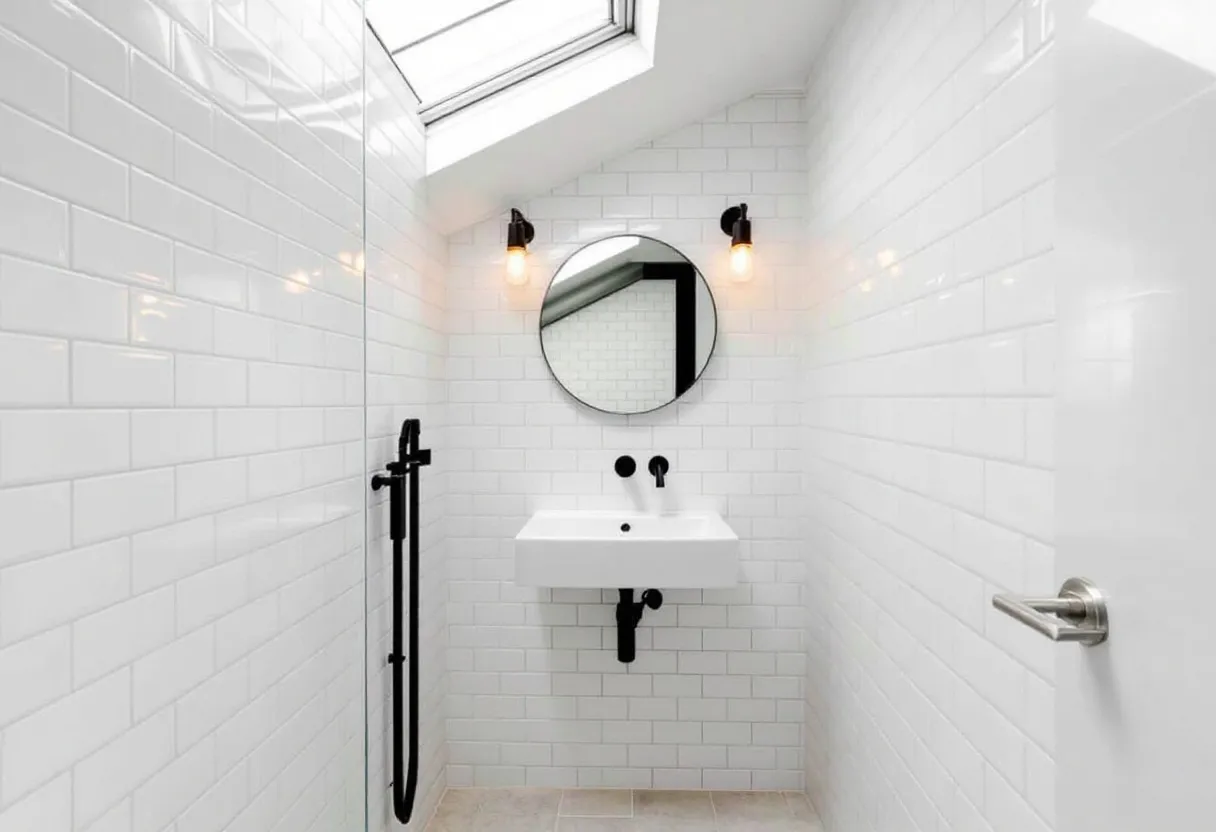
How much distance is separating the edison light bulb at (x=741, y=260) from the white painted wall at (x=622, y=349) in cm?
24

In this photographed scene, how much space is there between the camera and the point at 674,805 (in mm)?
2572

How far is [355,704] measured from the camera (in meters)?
1.83

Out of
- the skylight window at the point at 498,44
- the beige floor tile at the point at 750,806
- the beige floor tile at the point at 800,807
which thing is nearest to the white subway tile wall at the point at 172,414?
the skylight window at the point at 498,44

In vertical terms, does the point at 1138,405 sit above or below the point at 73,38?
below

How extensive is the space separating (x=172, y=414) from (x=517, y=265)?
5.44ft

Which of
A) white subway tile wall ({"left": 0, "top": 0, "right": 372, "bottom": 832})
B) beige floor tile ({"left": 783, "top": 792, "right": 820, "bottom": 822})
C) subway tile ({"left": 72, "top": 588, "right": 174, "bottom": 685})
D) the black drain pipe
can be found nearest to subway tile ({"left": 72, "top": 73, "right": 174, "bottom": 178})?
white subway tile wall ({"left": 0, "top": 0, "right": 372, "bottom": 832})

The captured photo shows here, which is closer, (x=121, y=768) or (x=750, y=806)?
(x=121, y=768)

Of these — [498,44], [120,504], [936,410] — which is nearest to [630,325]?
[498,44]

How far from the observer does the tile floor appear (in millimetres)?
2443

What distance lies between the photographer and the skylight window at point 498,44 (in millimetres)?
2176

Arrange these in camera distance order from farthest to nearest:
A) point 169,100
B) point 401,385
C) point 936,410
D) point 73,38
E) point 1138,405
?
point 401,385 < point 936,410 < point 169,100 < point 73,38 < point 1138,405

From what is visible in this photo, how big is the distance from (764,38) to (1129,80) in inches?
67.6

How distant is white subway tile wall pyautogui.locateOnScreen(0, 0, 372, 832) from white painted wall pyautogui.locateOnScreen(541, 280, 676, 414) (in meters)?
1.06

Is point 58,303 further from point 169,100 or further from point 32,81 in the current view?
point 169,100
